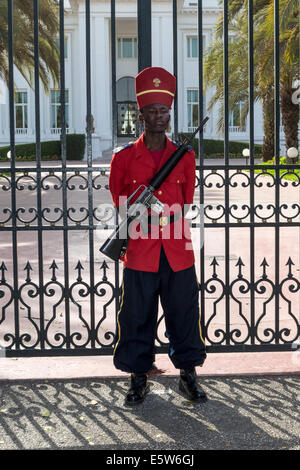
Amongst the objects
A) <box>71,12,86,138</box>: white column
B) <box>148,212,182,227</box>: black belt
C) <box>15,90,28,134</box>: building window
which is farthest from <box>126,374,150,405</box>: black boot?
<box>15,90,28,134</box>: building window

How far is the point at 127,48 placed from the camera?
3641cm

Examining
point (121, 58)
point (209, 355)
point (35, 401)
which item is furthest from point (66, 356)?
point (121, 58)

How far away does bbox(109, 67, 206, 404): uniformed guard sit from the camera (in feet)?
10.6

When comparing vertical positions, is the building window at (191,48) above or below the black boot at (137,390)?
above

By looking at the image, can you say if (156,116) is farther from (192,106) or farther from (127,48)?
(127,48)

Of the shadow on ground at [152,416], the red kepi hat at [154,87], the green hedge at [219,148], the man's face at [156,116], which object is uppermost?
the green hedge at [219,148]

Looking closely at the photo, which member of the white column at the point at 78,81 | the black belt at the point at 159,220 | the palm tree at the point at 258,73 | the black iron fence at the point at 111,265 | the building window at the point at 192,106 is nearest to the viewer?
the black belt at the point at 159,220

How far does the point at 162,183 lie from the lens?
3207mm

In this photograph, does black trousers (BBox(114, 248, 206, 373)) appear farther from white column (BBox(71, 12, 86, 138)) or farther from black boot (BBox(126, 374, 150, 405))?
white column (BBox(71, 12, 86, 138))

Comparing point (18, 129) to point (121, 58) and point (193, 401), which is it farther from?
point (193, 401)

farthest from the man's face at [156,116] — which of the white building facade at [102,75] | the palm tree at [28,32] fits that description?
the white building facade at [102,75]

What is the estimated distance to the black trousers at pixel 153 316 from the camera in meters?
3.28

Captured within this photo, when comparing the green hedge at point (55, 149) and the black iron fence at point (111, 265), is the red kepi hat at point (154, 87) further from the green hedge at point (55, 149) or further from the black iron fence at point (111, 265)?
the green hedge at point (55, 149)

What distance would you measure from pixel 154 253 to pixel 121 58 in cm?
3492
